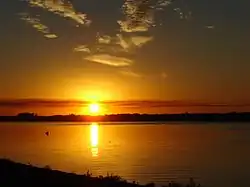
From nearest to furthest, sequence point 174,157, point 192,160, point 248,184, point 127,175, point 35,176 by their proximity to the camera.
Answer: point 35,176, point 248,184, point 127,175, point 192,160, point 174,157

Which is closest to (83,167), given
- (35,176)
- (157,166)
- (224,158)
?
(157,166)

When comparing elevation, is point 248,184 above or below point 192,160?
below

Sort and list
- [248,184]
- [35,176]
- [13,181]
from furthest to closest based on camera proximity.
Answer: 1. [248,184]
2. [35,176]
3. [13,181]

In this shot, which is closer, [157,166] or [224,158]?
[157,166]

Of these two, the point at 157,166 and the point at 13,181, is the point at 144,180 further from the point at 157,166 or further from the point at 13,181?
the point at 13,181

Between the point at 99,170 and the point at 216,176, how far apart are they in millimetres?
10333

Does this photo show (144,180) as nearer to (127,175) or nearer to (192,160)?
(127,175)

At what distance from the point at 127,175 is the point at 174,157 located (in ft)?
58.8

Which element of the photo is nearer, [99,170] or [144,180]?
[144,180]

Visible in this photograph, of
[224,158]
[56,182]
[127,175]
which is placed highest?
[224,158]

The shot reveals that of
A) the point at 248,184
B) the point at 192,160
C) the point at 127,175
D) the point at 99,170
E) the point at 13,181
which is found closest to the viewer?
the point at 13,181

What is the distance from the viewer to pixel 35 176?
56.4 ft

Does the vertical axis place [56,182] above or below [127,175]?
below

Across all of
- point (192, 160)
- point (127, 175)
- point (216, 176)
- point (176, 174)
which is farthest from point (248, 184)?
point (192, 160)
